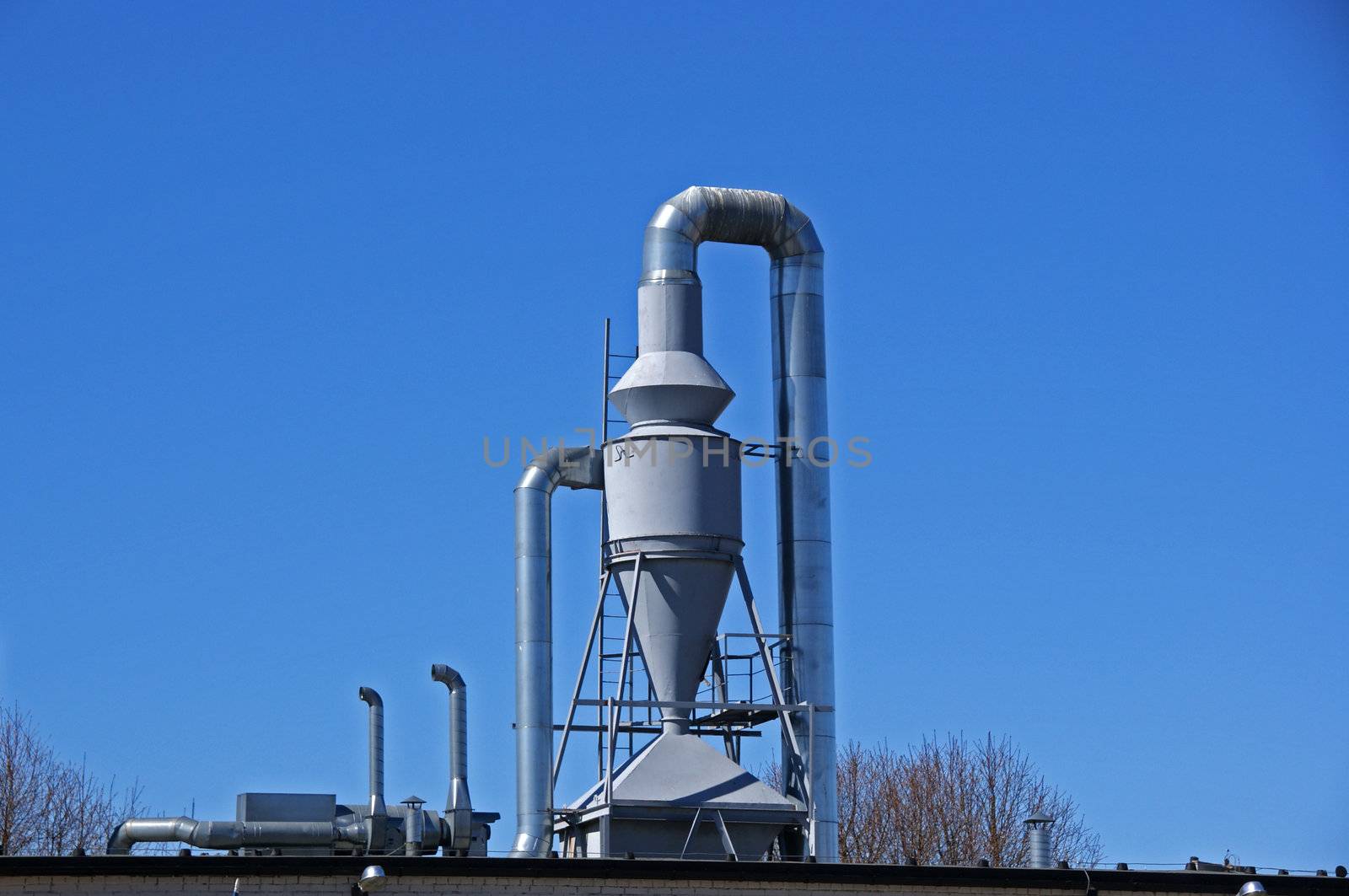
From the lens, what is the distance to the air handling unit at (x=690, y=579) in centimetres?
3772

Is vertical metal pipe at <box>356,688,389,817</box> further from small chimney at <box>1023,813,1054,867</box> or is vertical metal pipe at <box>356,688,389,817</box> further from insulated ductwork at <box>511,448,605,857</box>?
small chimney at <box>1023,813,1054,867</box>

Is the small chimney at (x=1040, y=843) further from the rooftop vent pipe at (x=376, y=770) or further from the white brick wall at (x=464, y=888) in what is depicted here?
the rooftop vent pipe at (x=376, y=770)

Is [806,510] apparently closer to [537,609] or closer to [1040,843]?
[537,609]

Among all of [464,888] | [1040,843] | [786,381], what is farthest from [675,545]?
[464,888]

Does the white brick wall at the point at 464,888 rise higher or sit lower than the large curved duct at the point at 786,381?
lower

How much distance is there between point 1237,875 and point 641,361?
46.6ft

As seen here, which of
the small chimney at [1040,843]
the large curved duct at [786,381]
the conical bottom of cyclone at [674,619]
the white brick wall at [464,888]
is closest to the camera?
the white brick wall at [464,888]

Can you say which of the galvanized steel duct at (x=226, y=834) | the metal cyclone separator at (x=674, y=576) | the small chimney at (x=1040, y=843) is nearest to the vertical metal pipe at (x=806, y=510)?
the metal cyclone separator at (x=674, y=576)

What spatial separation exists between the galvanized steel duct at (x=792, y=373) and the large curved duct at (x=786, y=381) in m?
0.02

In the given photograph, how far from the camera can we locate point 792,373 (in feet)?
136

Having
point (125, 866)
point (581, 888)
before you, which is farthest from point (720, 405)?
point (125, 866)

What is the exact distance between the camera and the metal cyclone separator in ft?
122

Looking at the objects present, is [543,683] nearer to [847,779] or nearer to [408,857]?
[408,857]

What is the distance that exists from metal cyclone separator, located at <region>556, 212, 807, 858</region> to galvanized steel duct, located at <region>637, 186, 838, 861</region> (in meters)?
0.08
